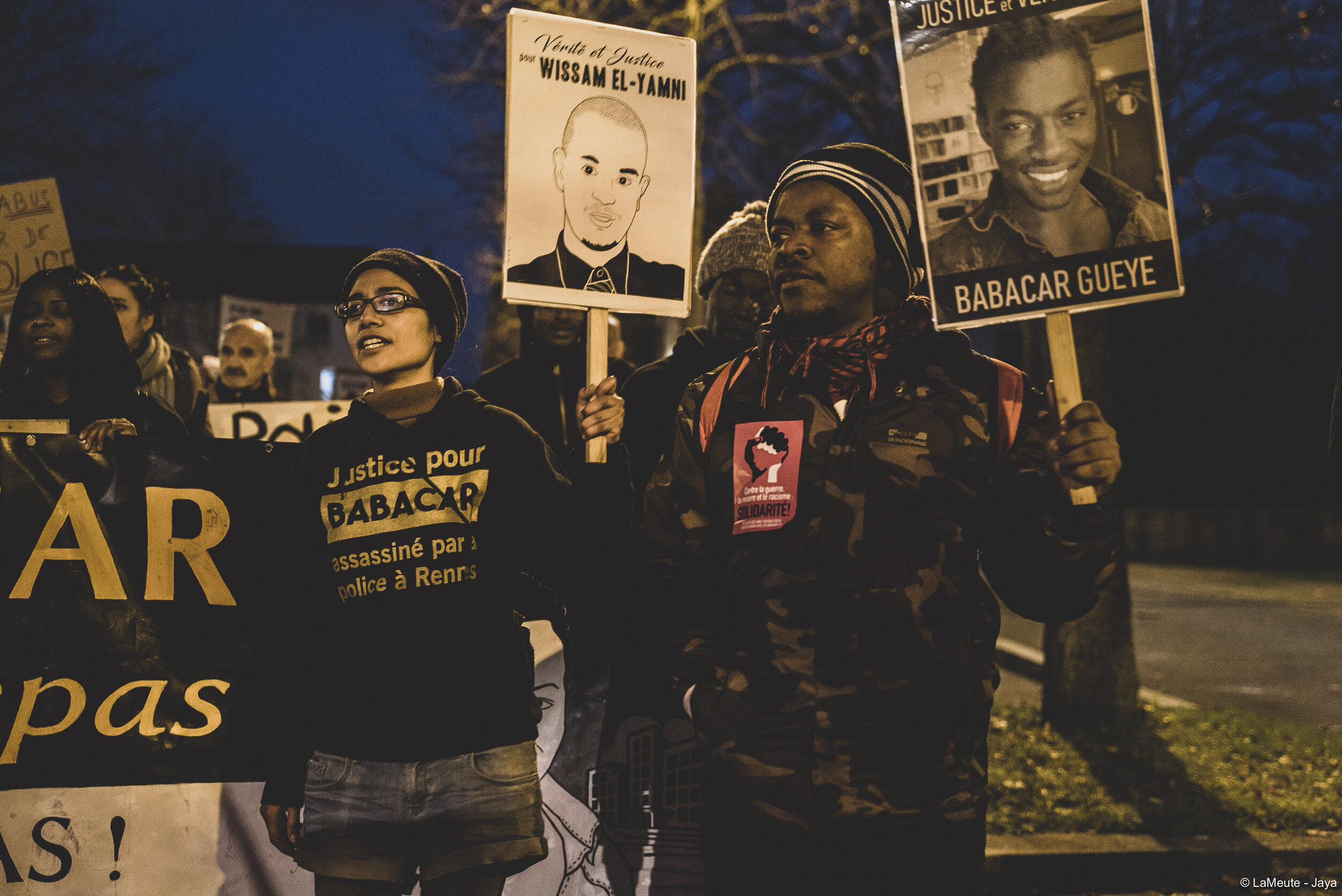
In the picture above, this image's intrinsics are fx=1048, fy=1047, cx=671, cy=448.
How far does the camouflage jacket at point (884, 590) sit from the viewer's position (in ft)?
6.58

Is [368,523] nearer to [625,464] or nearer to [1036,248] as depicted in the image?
[625,464]

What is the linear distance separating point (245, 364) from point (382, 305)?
4295mm

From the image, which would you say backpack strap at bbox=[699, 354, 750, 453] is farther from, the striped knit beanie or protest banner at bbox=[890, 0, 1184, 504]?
protest banner at bbox=[890, 0, 1184, 504]

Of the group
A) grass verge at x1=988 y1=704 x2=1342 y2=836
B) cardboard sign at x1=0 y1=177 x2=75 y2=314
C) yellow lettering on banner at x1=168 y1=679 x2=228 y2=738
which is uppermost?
cardboard sign at x1=0 y1=177 x2=75 y2=314

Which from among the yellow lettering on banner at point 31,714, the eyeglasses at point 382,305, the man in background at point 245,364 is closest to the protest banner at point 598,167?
the eyeglasses at point 382,305

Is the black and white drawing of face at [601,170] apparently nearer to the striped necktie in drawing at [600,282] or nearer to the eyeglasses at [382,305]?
the striped necktie in drawing at [600,282]

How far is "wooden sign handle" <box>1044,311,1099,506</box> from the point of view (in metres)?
2.01

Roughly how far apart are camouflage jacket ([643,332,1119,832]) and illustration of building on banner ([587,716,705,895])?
1.22m

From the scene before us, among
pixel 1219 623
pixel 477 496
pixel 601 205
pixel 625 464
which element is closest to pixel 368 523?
pixel 477 496

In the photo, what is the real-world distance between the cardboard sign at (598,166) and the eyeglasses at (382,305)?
0.27 meters

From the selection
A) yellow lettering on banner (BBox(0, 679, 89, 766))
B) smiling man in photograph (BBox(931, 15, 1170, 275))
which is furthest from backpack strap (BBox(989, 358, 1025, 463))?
yellow lettering on banner (BBox(0, 679, 89, 766))

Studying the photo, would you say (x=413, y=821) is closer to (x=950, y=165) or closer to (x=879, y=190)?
(x=879, y=190)

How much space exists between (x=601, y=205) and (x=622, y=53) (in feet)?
1.39

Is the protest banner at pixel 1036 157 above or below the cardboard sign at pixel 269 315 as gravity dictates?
below
